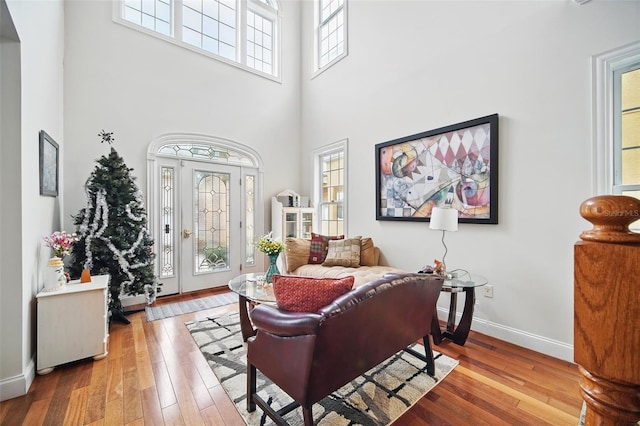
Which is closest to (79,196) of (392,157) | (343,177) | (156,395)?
(156,395)

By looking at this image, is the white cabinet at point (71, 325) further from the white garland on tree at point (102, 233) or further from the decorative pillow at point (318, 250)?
the decorative pillow at point (318, 250)

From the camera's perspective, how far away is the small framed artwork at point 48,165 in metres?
2.40

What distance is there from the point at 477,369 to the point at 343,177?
320 centimetres

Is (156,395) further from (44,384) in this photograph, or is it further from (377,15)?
(377,15)

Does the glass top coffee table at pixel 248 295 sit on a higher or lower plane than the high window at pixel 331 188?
lower

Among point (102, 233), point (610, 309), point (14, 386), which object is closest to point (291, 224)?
point (102, 233)

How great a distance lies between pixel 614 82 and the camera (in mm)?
2186

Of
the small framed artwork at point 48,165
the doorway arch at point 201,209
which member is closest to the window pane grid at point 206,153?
the doorway arch at point 201,209

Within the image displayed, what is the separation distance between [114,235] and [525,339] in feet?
14.5

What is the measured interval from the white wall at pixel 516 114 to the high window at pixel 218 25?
2499 millimetres

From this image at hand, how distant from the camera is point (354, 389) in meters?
1.97

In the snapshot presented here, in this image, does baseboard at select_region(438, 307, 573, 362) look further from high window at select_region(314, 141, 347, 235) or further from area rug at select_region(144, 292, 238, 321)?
area rug at select_region(144, 292, 238, 321)

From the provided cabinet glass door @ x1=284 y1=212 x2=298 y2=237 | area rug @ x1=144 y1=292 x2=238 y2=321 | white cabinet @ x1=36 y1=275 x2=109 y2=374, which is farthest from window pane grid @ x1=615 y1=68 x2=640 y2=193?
white cabinet @ x1=36 y1=275 x2=109 y2=374

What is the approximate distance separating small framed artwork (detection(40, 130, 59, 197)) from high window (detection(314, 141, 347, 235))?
11.6 feet
